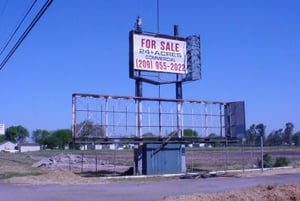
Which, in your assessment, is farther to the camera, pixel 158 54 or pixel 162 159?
pixel 158 54

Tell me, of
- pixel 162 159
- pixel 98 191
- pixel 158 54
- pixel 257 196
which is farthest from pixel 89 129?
pixel 257 196

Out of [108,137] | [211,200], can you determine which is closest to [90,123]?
[108,137]

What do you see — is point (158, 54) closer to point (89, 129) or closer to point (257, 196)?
point (89, 129)

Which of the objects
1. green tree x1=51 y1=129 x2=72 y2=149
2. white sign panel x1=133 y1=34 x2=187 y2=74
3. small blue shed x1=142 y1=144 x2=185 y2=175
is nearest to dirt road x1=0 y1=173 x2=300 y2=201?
small blue shed x1=142 y1=144 x2=185 y2=175

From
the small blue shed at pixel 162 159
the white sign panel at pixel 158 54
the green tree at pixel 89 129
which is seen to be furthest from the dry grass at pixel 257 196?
the white sign panel at pixel 158 54

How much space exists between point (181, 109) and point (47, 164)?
771 inches

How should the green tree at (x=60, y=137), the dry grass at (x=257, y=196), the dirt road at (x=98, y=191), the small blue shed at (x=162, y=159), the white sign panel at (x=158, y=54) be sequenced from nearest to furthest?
the dry grass at (x=257, y=196)
the dirt road at (x=98, y=191)
the small blue shed at (x=162, y=159)
the white sign panel at (x=158, y=54)
the green tree at (x=60, y=137)

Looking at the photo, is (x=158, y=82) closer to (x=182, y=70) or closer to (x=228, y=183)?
(x=182, y=70)

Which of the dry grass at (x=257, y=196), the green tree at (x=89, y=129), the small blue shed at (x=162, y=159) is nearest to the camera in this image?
the dry grass at (x=257, y=196)

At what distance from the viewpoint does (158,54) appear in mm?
34938

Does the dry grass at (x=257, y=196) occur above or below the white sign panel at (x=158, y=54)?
below

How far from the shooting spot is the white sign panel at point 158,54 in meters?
33.8

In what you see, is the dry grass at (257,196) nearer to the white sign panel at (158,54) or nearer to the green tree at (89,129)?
the green tree at (89,129)

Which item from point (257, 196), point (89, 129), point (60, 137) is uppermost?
point (60, 137)
